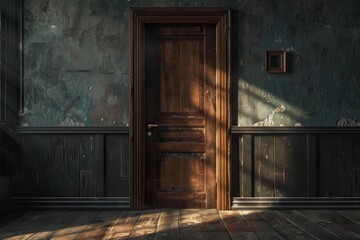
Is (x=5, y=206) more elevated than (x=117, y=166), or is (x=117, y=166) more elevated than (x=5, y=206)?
(x=117, y=166)

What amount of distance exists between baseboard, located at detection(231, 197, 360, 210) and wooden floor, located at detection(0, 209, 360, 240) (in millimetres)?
84

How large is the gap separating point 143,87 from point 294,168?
1.80 metres

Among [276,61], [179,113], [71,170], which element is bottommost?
[71,170]

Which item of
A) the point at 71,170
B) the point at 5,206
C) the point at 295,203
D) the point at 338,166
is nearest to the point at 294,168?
the point at 295,203

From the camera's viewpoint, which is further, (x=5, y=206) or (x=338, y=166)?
(x=338, y=166)

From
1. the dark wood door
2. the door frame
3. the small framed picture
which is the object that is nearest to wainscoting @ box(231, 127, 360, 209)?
the door frame

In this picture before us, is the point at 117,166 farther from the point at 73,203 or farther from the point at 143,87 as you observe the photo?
the point at 143,87

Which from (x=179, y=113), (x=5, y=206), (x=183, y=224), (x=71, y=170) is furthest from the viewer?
(x=179, y=113)

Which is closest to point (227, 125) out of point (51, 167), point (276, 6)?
point (276, 6)

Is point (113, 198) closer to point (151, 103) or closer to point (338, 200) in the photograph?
point (151, 103)

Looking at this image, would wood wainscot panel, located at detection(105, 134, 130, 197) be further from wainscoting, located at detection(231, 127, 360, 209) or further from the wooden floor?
wainscoting, located at detection(231, 127, 360, 209)

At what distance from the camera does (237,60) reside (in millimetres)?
4977

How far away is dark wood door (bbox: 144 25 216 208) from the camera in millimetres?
5020

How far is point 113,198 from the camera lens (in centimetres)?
492
